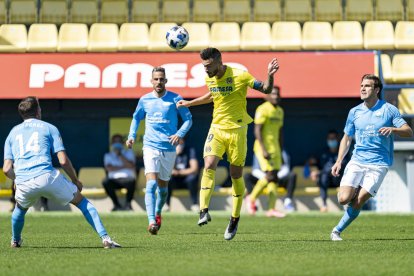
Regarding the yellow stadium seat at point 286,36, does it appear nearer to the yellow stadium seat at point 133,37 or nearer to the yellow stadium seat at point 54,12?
the yellow stadium seat at point 133,37

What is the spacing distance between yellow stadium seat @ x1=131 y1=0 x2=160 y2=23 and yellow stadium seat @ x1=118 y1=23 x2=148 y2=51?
3.46 ft

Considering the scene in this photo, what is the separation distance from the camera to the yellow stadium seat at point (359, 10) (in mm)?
23375

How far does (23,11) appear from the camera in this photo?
76.9ft

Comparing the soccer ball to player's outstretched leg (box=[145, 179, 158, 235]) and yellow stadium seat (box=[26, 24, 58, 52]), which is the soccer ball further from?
yellow stadium seat (box=[26, 24, 58, 52])

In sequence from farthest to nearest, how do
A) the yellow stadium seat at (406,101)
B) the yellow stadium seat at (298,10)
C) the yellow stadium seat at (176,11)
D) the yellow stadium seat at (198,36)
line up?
the yellow stadium seat at (298,10) < the yellow stadium seat at (176,11) < the yellow stadium seat at (198,36) < the yellow stadium seat at (406,101)

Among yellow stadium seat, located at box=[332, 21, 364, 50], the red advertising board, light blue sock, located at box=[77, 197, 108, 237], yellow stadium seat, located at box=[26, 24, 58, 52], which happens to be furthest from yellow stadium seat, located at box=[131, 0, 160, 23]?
light blue sock, located at box=[77, 197, 108, 237]

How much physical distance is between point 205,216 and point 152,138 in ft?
8.62

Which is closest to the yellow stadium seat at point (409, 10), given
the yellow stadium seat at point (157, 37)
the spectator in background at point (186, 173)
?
the yellow stadium seat at point (157, 37)

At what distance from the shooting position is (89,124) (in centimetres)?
2219

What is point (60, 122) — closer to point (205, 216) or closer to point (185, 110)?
point (185, 110)

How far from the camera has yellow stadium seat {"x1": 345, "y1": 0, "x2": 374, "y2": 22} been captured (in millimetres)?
23375

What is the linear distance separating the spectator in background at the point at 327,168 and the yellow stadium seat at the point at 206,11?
4.47 m

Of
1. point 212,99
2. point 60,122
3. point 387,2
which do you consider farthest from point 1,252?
point 387,2

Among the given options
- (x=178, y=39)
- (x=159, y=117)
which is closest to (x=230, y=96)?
(x=159, y=117)
